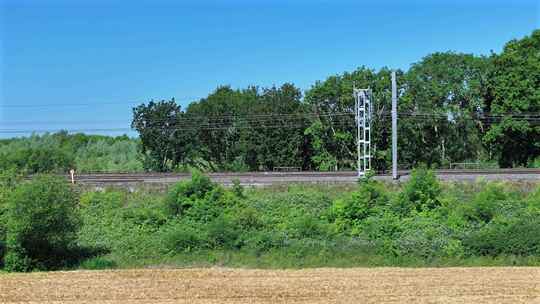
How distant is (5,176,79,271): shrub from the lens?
27172mm

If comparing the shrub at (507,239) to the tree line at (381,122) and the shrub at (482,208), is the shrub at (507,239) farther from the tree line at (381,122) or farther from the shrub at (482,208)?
the tree line at (381,122)

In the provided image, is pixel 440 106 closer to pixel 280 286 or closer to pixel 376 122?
pixel 376 122

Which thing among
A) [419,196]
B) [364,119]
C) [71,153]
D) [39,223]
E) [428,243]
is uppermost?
[364,119]

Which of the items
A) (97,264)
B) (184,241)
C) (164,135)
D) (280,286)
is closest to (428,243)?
(280,286)

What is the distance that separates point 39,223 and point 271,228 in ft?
33.9

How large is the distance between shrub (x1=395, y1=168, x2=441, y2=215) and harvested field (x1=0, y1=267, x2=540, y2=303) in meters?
6.81

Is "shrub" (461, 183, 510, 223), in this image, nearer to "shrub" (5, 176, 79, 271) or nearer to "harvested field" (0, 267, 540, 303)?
"harvested field" (0, 267, 540, 303)

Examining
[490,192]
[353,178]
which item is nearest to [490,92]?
[353,178]

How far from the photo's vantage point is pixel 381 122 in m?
53.8

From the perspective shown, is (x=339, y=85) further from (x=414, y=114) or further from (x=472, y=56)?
(x=472, y=56)

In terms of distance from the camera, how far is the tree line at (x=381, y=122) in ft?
171

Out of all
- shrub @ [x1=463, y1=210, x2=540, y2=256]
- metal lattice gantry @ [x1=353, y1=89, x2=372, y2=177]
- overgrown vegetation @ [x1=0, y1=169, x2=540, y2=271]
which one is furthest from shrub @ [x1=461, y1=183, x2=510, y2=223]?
metal lattice gantry @ [x1=353, y1=89, x2=372, y2=177]

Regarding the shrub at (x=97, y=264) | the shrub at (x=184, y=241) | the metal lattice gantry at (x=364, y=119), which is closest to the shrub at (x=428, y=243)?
the shrub at (x=184, y=241)

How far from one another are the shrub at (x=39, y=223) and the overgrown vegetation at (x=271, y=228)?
42 millimetres
